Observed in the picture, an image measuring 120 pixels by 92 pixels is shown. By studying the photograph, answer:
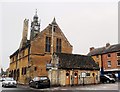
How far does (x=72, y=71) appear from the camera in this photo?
37.1 meters

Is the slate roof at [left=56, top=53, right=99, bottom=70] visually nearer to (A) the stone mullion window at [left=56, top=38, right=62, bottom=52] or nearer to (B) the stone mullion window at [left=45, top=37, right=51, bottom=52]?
(A) the stone mullion window at [left=56, top=38, right=62, bottom=52]

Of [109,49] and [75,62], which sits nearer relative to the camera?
[75,62]

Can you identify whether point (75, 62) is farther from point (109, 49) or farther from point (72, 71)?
point (109, 49)

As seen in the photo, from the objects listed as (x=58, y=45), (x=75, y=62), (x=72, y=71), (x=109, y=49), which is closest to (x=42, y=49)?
(x=58, y=45)

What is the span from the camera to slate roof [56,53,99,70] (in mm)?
37150

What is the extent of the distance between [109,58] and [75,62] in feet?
67.3

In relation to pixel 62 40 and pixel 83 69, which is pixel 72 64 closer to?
pixel 83 69

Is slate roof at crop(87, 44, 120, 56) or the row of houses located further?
slate roof at crop(87, 44, 120, 56)

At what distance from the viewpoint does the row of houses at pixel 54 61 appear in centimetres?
3647

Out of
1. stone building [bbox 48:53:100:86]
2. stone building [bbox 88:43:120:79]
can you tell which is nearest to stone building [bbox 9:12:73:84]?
stone building [bbox 48:53:100:86]

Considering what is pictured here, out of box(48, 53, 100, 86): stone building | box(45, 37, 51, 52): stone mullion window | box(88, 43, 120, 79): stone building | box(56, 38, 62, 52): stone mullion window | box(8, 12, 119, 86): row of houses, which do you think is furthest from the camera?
box(88, 43, 120, 79): stone building

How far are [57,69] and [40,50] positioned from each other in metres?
10.6

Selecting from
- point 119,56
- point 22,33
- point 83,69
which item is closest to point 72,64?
point 83,69

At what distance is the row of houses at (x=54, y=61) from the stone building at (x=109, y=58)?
1265cm
